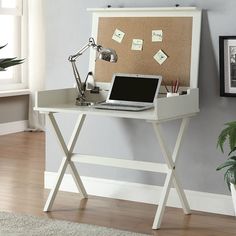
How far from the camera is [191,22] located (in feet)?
13.8

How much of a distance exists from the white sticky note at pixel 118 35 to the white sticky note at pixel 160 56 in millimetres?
293

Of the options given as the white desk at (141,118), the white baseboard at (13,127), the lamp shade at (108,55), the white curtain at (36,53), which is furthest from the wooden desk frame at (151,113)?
the white curtain at (36,53)

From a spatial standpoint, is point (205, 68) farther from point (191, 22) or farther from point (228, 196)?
point (228, 196)

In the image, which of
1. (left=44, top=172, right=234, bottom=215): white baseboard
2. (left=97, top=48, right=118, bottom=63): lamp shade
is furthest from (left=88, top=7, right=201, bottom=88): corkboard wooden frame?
(left=44, top=172, right=234, bottom=215): white baseboard

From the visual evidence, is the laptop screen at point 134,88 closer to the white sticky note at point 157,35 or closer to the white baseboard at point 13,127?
the white sticky note at point 157,35

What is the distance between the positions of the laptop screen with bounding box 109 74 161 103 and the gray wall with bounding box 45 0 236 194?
0.33 metres

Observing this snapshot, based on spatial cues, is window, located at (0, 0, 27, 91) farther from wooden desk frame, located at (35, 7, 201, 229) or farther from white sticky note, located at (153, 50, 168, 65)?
white sticky note, located at (153, 50, 168, 65)

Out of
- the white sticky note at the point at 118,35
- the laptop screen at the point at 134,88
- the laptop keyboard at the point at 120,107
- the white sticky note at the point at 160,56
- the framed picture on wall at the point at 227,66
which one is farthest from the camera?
the white sticky note at the point at 118,35

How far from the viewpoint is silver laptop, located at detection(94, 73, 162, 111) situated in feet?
13.6

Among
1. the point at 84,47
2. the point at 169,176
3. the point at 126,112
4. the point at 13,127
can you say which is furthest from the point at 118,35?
the point at 13,127

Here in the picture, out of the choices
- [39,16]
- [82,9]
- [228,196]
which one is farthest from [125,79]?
[39,16]

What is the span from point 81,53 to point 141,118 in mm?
835

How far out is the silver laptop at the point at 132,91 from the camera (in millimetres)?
4137

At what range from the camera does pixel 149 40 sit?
4328mm
